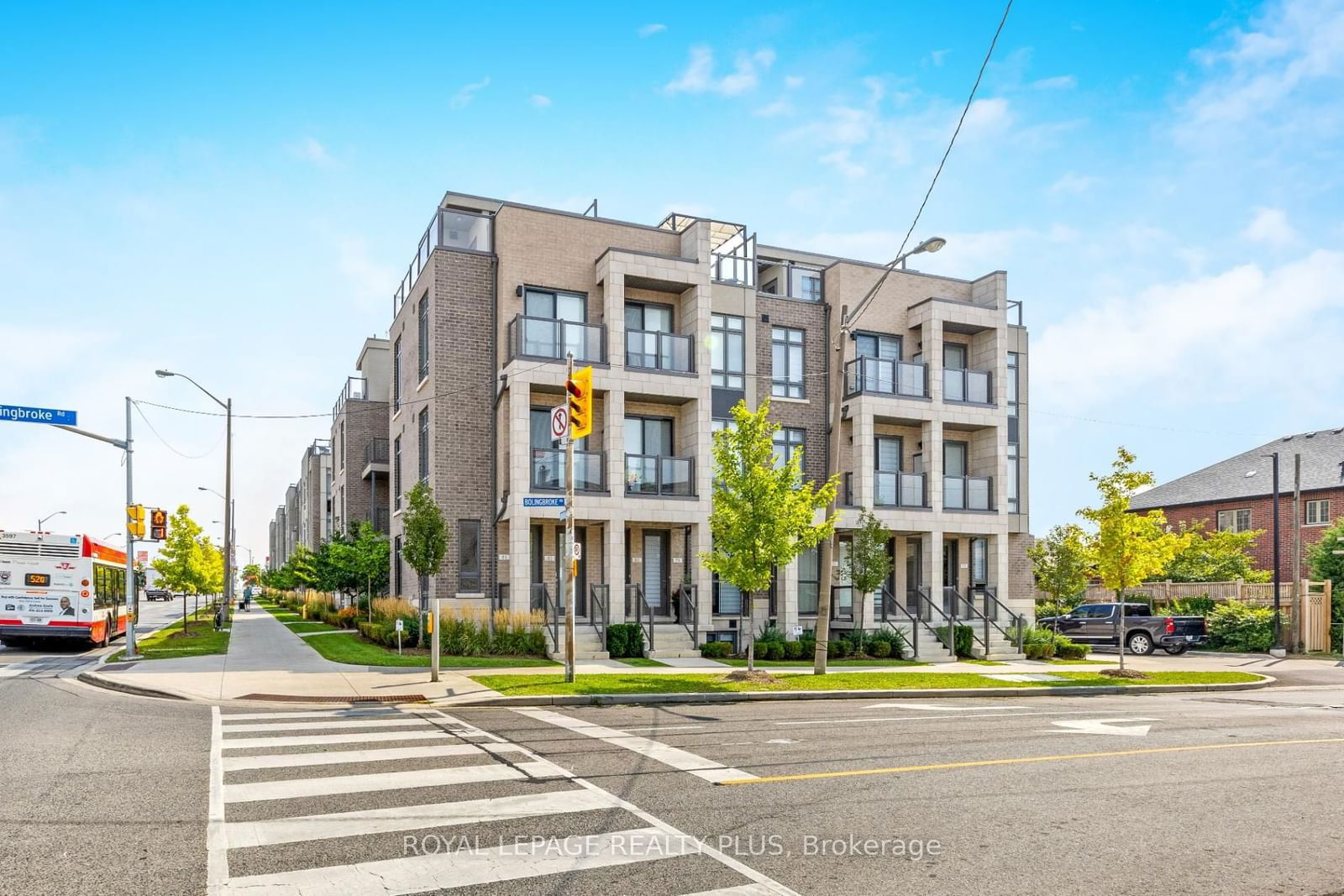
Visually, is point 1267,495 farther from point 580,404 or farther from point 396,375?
point 580,404

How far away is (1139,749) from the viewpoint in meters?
11.6

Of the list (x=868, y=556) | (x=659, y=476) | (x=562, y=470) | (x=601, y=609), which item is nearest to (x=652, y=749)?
(x=601, y=609)

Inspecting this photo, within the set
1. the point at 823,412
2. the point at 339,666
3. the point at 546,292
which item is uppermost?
the point at 546,292

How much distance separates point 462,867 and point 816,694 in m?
12.0

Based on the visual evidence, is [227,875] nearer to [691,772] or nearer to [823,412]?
[691,772]

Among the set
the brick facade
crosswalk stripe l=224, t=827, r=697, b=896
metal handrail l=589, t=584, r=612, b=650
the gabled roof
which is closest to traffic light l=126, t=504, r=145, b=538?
metal handrail l=589, t=584, r=612, b=650

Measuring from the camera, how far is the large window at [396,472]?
3100 centimetres

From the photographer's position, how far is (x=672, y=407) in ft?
88.4

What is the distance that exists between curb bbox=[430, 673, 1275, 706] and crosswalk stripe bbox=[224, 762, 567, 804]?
18.9 ft

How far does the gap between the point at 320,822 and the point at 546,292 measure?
1953cm

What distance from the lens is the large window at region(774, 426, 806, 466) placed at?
28.4 meters

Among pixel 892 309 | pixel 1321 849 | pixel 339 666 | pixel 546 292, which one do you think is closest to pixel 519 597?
Answer: pixel 339 666

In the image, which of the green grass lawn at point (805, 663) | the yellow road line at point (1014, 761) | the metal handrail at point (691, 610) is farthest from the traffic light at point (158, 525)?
the yellow road line at point (1014, 761)

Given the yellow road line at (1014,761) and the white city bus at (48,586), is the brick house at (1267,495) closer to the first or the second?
the yellow road line at (1014,761)
